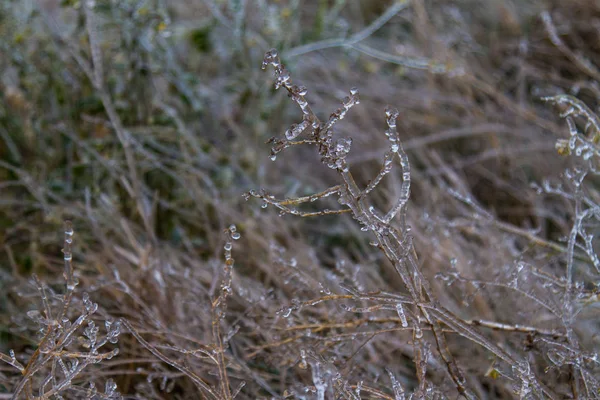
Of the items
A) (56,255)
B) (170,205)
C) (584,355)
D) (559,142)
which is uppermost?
(559,142)

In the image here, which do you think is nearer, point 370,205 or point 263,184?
point 370,205

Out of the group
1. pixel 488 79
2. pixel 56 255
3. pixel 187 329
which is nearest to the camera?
pixel 187 329

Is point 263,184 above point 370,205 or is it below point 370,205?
below

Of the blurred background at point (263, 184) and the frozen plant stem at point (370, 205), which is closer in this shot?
the frozen plant stem at point (370, 205)

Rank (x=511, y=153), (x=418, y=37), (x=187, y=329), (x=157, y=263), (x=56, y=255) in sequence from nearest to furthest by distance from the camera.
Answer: (x=187, y=329) → (x=157, y=263) → (x=56, y=255) → (x=511, y=153) → (x=418, y=37)

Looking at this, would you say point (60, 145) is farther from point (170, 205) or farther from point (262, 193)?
point (262, 193)

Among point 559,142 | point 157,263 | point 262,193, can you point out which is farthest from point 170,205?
point 559,142

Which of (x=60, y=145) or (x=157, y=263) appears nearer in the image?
(x=157, y=263)

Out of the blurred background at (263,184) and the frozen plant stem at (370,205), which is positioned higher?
the frozen plant stem at (370,205)

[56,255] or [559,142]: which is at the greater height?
[559,142]

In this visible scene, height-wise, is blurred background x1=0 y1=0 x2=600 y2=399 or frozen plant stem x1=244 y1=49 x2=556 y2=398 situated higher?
frozen plant stem x1=244 y1=49 x2=556 y2=398

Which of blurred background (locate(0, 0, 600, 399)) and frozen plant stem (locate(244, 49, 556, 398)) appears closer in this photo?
frozen plant stem (locate(244, 49, 556, 398))
